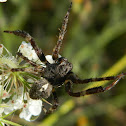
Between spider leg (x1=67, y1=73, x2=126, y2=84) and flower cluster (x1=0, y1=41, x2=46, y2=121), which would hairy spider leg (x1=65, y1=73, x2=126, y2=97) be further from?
flower cluster (x1=0, y1=41, x2=46, y2=121)

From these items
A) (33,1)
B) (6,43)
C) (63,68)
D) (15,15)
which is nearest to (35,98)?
(63,68)

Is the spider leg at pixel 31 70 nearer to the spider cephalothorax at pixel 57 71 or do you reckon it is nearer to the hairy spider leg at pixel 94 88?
the spider cephalothorax at pixel 57 71

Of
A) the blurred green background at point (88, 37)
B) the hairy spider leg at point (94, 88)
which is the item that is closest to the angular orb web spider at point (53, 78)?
the hairy spider leg at point (94, 88)

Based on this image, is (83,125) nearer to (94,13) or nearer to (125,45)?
(125,45)

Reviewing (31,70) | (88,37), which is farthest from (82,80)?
(88,37)

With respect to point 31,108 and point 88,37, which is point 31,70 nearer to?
point 31,108
